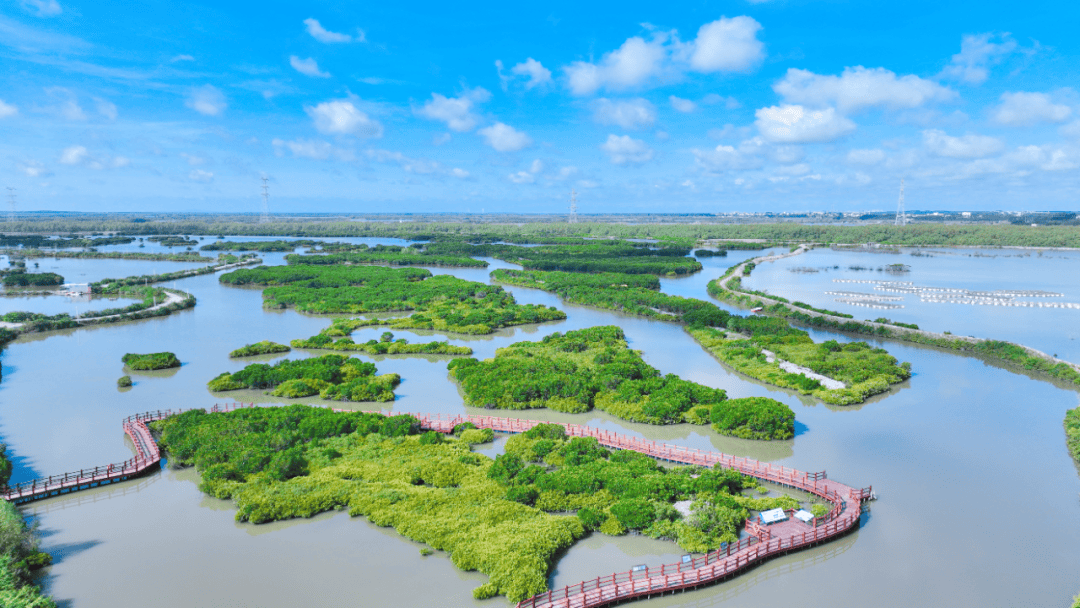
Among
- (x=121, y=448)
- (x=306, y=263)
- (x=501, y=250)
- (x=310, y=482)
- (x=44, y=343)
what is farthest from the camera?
(x=501, y=250)

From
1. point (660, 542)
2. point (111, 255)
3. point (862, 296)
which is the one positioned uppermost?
point (111, 255)

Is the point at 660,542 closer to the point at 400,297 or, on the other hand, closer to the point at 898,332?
the point at 898,332

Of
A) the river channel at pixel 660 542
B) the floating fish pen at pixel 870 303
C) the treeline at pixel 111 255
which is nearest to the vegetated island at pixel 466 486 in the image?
the river channel at pixel 660 542

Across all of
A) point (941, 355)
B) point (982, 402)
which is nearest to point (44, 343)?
point (982, 402)

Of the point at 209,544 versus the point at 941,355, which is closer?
the point at 209,544

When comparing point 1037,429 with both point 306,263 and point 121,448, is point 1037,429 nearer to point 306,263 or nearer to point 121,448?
point 121,448

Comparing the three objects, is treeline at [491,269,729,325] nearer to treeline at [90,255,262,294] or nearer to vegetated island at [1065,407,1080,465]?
vegetated island at [1065,407,1080,465]

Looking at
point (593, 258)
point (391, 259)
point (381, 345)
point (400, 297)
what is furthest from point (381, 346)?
point (391, 259)

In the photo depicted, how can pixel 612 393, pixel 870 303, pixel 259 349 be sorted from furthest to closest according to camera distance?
pixel 870 303 → pixel 259 349 → pixel 612 393
